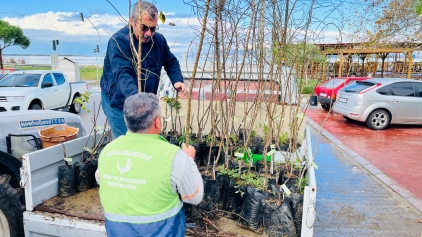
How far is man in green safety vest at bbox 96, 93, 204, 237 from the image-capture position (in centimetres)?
154

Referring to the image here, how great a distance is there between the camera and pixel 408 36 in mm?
13859

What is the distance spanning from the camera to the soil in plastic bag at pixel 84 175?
303 centimetres

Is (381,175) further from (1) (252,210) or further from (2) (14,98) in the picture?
(2) (14,98)

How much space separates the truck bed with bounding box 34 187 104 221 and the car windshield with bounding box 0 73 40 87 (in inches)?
348

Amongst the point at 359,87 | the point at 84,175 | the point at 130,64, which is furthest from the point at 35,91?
the point at 359,87

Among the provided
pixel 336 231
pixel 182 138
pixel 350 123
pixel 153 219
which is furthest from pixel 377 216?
pixel 350 123

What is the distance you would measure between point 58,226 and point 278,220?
64.0 inches

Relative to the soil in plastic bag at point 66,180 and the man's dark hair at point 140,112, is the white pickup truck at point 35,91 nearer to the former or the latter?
the soil in plastic bag at point 66,180

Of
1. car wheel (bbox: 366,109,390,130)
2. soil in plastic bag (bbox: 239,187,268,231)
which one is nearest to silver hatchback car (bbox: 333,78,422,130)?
car wheel (bbox: 366,109,390,130)

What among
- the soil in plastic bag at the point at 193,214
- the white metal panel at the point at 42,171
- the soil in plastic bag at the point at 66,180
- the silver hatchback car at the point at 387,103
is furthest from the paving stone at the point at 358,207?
the silver hatchback car at the point at 387,103

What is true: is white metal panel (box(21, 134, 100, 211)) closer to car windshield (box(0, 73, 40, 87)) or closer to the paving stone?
the paving stone

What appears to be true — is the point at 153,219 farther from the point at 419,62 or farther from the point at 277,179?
the point at 419,62

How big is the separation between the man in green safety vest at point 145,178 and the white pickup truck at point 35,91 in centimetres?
922

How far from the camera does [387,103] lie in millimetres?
9812
